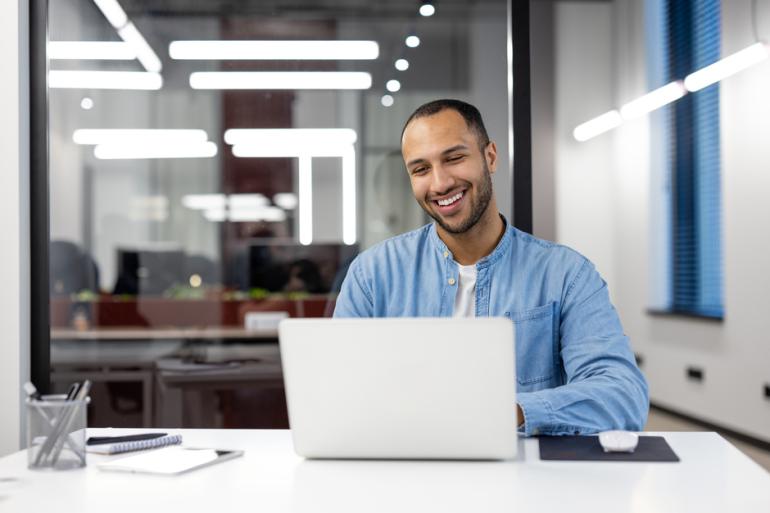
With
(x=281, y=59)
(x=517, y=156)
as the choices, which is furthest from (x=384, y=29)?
(x=517, y=156)

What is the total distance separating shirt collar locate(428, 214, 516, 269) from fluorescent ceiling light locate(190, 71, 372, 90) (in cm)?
163

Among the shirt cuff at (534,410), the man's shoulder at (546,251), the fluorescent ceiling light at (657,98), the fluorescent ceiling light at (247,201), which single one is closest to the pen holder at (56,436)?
the shirt cuff at (534,410)

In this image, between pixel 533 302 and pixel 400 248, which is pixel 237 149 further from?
pixel 533 302

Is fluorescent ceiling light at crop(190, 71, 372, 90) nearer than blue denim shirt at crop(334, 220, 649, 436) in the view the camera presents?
No

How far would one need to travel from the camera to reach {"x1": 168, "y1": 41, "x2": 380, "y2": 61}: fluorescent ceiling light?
3746 millimetres

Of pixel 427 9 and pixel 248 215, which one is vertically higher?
pixel 427 9

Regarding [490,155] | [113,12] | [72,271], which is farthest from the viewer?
[72,271]

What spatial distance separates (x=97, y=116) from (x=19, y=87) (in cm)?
163

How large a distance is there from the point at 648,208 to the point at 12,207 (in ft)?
18.2

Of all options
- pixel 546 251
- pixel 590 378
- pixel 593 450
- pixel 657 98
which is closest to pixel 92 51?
pixel 546 251

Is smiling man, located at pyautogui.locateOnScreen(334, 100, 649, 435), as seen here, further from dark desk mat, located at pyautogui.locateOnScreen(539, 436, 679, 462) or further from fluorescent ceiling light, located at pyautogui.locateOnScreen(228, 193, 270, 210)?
fluorescent ceiling light, located at pyautogui.locateOnScreen(228, 193, 270, 210)

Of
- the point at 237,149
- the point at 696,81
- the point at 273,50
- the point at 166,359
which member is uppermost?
the point at 696,81

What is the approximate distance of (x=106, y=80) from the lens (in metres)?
3.85

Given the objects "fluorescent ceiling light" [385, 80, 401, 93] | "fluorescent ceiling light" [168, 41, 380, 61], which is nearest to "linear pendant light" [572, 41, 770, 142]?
"fluorescent ceiling light" [385, 80, 401, 93]
